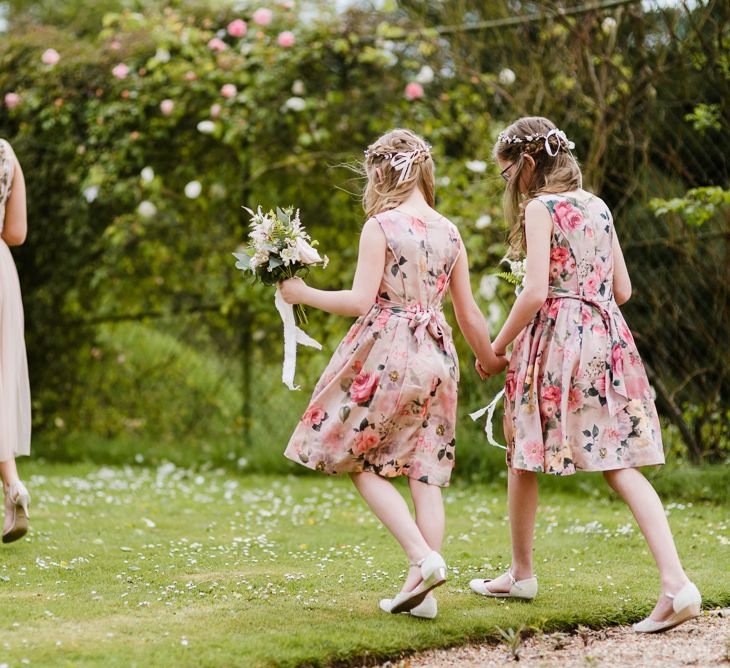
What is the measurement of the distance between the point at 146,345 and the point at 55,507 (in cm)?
218

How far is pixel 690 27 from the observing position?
18.2 feet

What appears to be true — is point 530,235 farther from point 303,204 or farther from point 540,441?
point 303,204

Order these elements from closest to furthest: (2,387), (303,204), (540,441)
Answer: (540,441), (2,387), (303,204)

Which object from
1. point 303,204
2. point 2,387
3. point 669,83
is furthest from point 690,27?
point 2,387

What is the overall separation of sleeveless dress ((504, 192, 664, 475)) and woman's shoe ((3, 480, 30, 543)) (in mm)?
1938

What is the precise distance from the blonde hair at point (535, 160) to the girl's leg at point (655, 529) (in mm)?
888

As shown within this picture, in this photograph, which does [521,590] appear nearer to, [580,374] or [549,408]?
[549,408]

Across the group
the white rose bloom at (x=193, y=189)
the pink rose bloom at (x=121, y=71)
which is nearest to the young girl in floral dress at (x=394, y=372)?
the white rose bloom at (x=193, y=189)

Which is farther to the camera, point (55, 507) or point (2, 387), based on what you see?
point (55, 507)

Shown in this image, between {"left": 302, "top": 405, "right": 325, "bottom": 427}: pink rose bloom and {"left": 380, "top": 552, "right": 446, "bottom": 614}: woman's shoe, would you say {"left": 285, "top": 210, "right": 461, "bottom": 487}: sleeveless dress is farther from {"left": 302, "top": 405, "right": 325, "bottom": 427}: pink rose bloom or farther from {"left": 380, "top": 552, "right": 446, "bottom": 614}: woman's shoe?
{"left": 380, "top": 552, "right": 446, "bottom": 614}: woman's shoe

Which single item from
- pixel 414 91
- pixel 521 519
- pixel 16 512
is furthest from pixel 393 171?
pixel 414 91

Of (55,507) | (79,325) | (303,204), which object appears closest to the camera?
(55,507)

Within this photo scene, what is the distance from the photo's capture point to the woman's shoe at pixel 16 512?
165 inches

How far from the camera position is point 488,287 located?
6.06 metres
